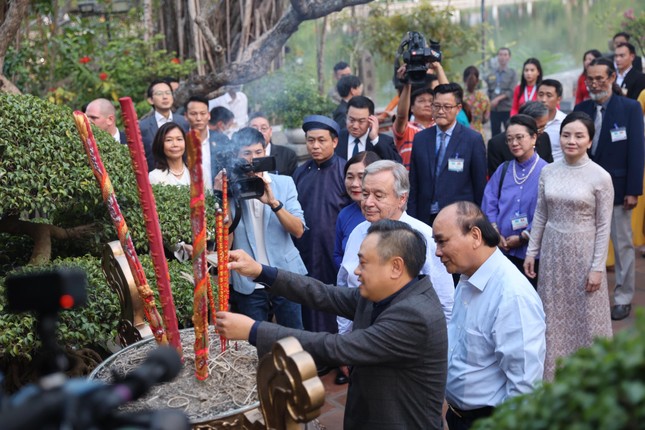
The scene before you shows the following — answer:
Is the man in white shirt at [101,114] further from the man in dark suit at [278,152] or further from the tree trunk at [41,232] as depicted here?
the tree trunk at [41,232]

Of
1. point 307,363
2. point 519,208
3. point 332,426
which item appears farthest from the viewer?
point 519,208

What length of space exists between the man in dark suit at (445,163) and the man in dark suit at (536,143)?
523 mm

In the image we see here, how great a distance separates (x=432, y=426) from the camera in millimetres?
2480

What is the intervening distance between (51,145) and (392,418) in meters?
1.81

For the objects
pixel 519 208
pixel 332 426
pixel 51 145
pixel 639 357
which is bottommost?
pixel 332 426

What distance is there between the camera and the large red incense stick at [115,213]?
2.39 metres

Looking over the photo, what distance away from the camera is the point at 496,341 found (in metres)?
2.64

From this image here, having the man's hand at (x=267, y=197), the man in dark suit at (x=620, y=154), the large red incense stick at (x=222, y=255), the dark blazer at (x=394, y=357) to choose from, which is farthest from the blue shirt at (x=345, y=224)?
the man in dark suit at (x=620, y=154)

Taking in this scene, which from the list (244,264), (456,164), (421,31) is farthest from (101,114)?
(421,31)

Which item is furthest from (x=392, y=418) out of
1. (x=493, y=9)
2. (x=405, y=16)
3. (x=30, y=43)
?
(x=493, y=9)

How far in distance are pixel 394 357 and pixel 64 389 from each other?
1.41 metres

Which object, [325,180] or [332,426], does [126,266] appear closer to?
[332,426]

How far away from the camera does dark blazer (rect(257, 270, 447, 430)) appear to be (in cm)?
234

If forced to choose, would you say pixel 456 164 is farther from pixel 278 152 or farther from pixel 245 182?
pixel 245 182
